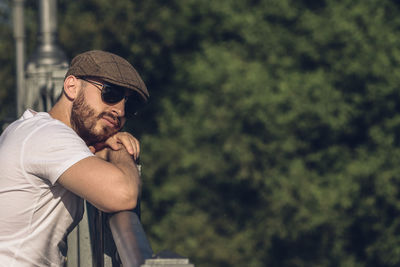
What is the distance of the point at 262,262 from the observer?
13688 mm

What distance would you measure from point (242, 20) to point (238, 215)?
11.5 feet

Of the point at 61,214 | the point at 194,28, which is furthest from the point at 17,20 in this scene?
the point at 61,214

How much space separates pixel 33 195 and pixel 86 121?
391 mm

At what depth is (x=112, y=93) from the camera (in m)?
2.96

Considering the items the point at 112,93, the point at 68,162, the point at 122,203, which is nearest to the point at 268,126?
the point at 112,93

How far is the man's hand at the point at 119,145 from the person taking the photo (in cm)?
292

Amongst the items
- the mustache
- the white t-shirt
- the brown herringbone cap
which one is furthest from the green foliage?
the white t-shirt

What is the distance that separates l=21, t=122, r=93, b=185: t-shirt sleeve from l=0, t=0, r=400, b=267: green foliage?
988 cm

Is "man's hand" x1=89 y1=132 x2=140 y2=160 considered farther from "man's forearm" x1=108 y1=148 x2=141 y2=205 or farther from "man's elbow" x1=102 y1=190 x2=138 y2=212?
"man's elbow" x1=102 y1=190 x2=138 y2=212

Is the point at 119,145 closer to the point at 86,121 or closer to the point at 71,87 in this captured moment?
the point at 86,121

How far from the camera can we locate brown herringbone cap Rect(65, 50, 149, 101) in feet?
9.52

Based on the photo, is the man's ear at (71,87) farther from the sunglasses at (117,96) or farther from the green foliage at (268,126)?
the green foliage at (268,126)

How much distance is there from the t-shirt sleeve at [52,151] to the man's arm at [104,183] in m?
0.04

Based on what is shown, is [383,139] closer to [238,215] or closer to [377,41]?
[377,41]
